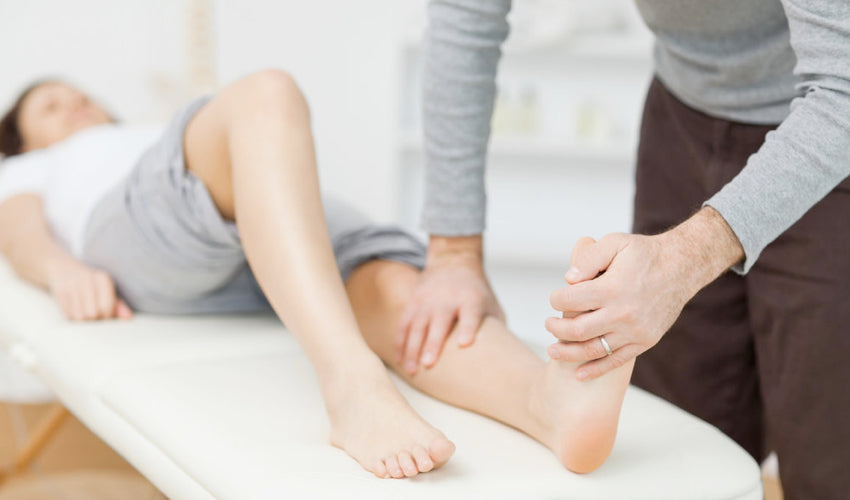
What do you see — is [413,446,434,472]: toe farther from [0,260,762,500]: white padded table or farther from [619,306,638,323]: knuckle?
[619,306,638,323]: knuckle

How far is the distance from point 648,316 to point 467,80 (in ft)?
1.95

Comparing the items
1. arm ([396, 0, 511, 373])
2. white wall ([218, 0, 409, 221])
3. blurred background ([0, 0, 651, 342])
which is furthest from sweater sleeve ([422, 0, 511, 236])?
white wall ([218, 0, 409, 221])

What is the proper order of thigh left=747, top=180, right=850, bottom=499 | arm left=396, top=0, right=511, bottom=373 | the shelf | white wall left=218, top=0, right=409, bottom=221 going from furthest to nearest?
white wall left=218, top=0, right=409, bottom=221, the shelf, arm left=396, top=0, right=511, bottom=373, thigh left=747, top=180, right=850, bottom=499

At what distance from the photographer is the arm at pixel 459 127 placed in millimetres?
1288

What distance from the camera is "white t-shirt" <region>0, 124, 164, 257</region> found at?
1.79 m

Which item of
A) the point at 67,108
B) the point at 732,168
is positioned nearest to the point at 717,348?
the point at 732,168

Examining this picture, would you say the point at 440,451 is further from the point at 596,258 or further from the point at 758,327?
the point at 758,327

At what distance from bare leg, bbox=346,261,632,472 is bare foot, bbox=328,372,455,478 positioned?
120 millimetres

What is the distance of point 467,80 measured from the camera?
1301 mm

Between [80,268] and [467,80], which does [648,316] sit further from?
[80,268]

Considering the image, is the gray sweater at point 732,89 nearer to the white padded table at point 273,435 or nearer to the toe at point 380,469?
the white padded table at point 273,435

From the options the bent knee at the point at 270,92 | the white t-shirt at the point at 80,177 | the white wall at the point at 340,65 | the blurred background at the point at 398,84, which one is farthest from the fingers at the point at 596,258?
the white wall at the point at 340,65

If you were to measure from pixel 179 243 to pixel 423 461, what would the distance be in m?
0.69

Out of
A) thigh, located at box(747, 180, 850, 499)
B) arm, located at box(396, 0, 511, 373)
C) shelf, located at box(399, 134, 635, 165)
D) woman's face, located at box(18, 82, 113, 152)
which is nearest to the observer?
thigh, located at box(747, 180, 850, 499)
